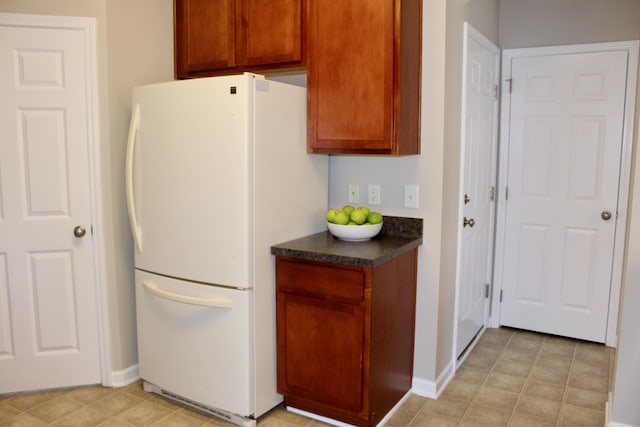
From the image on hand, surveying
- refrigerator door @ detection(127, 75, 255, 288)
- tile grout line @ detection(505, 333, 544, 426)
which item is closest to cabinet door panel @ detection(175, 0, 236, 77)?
refrigerator door @ detection(127, 75, 255, 288)

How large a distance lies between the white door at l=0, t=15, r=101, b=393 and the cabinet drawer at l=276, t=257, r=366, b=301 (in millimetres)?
1127

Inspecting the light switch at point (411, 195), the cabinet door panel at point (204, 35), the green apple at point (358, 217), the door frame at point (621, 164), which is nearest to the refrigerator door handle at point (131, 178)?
the cabinet door panel at point (204, 35)

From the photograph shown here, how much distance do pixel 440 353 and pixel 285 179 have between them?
4.15 feet

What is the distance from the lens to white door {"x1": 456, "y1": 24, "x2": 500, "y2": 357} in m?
2.98

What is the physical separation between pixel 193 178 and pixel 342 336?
100 centimetres

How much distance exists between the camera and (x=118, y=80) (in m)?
2.75

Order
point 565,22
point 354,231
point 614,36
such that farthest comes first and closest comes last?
point 565,22
point 614,36
point 354,231

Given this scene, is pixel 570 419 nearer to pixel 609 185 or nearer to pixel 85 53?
pixel 609 185

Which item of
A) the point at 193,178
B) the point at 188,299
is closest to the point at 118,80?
the point at 193,178

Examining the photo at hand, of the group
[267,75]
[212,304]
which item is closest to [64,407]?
[212,304]

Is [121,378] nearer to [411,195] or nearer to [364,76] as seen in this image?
[411,195]

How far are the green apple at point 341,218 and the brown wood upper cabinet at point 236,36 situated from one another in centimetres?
79

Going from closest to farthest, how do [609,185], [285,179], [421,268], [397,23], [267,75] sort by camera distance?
[397,23]
[285,179]
[421,268]
[267,75]
[609,185]

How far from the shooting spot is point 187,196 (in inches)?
96.6
